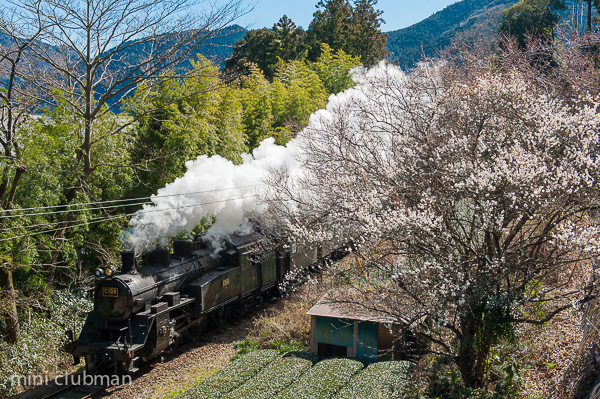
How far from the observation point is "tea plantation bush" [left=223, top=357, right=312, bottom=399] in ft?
33.4

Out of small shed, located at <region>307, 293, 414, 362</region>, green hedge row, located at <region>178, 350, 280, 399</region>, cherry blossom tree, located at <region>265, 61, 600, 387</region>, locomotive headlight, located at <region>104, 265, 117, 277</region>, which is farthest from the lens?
small shed, located at <region>307, 293, 414, 362</region>

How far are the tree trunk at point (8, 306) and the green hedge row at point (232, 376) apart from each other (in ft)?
19.7

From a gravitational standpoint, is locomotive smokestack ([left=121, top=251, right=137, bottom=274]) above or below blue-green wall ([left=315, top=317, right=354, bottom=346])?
above

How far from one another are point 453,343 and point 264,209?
7.93 metres

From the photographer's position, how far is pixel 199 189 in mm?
15148

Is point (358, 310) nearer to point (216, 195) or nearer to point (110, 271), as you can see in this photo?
point (110, 271)

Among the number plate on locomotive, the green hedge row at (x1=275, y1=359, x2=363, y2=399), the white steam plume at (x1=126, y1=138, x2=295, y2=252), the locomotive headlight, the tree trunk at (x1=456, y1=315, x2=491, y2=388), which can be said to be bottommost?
the green hedge row at (x1=275, y1=359, x2=363, y2=399)

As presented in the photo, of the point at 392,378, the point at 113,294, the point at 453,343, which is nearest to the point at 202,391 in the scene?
the point at 113,294

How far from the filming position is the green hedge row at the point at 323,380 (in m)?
9.92

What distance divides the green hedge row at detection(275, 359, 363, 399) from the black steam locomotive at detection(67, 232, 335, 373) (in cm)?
258

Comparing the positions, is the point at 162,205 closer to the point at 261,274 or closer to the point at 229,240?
the point at 229,240

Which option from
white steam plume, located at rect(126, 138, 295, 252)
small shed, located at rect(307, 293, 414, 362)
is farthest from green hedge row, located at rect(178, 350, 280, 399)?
white steam plume, located at rect(126, 138, 295, 252)

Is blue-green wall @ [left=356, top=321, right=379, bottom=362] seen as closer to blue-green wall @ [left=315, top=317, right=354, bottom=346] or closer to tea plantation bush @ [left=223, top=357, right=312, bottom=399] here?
blue-green wall @ [left=315, top=317, right=354, bottom=346]

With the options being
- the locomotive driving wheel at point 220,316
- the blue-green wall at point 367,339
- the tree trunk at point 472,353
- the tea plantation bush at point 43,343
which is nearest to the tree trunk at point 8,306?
the tea plantation bush at point 43,343
